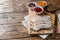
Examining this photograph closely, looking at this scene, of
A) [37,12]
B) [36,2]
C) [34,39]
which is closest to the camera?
[34,39]

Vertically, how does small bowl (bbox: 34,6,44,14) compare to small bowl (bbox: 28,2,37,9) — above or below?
below

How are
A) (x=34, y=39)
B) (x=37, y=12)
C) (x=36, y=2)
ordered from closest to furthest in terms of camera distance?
(x=34, y=39) → (x=37, y=12) → (x=36, y=2)

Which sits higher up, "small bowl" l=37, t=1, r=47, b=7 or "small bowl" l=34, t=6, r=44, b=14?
"small bowl" l=37, t=1, r=47, b=7

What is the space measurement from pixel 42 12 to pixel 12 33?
355mm

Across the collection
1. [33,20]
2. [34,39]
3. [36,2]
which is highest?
[36,2]

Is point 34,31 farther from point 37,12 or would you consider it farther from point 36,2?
point 36,2

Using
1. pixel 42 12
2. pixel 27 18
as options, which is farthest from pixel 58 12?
pixel 27 18

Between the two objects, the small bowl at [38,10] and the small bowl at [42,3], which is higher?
the small bowl at [42,3]

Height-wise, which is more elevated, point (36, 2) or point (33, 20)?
point (36, 2)

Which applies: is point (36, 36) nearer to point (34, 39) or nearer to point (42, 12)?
point (34, 39)

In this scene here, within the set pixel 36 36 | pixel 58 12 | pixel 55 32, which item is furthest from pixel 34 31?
pixel 58 12

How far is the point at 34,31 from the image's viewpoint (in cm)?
181

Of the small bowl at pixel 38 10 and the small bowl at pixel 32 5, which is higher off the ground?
the small bowl at pixel 32 5

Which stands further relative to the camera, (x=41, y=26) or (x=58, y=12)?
(x=58, y=12)
